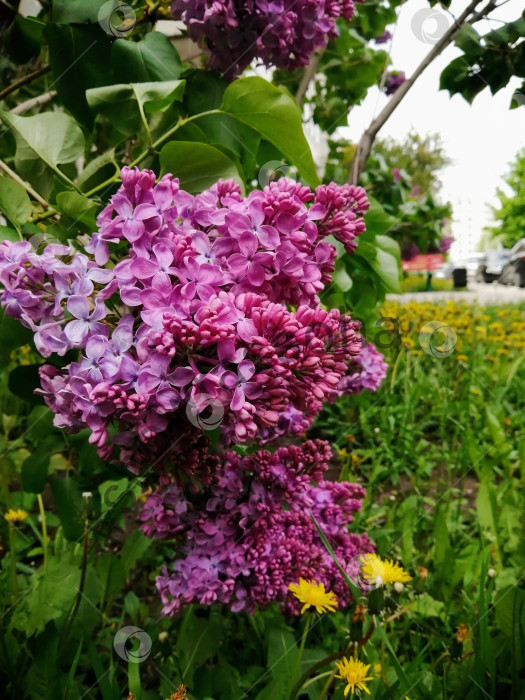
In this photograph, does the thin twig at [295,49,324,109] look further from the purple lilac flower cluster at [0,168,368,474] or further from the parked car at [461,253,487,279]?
the parked car at [461,253,487,279]

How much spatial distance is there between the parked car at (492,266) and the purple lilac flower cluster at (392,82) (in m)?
9.93

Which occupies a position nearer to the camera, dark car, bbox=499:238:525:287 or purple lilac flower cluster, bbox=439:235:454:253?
purple lilac flower cluster, bbox=439:235:454:253

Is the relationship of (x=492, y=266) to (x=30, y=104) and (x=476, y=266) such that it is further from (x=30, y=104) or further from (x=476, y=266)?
(x=30, y=104)

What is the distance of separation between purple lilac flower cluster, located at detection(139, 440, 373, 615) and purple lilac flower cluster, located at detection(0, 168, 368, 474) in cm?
31

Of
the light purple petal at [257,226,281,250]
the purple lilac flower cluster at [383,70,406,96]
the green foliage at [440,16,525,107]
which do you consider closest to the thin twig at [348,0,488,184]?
the green foliage at [440,16,525,107]

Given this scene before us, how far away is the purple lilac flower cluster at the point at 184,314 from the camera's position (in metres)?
0.48

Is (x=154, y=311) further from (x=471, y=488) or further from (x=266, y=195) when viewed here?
(x=471, y=488)

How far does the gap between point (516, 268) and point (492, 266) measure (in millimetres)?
2980

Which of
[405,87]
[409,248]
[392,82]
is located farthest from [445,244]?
[405,87]

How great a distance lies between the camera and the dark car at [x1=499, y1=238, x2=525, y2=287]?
7718 millimetres

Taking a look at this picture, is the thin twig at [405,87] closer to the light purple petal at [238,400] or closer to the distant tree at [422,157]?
the light purple petal at [238,400]

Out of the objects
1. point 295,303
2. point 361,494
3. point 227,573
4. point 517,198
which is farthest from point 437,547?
point 517,198

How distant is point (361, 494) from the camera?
1046mm

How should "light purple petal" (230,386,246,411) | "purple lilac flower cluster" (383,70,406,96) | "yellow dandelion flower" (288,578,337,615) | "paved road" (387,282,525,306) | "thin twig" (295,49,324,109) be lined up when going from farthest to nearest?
1. "paved road" (387,282,525,306)
2. "purple lilac flower cluster" (383,70,406,96)
3. "thin twig" (295,49,324,109)
4. "yellow dandelion flower" (288,578,337,615)
5. "light purple petal" (230,386,246,411)
